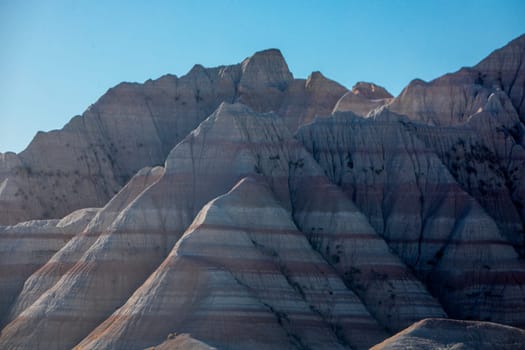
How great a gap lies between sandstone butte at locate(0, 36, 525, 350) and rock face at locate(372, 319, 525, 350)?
0.13 m

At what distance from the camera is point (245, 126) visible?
124 metres

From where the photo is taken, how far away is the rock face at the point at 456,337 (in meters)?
87.8

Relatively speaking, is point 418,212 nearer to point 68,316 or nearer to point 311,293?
point 311,293

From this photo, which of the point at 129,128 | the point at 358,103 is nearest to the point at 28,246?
the point at 129,128

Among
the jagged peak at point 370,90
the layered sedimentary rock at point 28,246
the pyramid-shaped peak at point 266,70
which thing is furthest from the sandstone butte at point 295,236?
the pyramid-shaped peak at point 266,70

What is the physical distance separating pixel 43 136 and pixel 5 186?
29.1ft

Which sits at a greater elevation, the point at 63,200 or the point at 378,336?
the point at 63,200

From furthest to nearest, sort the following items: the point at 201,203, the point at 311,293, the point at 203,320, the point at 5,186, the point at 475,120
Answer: the point at 5,186 < the point at 475,120 < the point at 201,203 < the point at 311,293 < the point at 203,320

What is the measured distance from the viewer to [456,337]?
291ft

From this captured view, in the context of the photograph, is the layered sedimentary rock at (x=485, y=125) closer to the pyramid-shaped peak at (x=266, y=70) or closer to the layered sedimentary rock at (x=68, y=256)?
the pyramid-shaped peak at (x=266, y=70)

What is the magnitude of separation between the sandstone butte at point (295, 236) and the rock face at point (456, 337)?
133 mm

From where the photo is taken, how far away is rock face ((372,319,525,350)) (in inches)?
3455

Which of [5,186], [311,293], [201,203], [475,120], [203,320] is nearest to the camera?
[203,320]

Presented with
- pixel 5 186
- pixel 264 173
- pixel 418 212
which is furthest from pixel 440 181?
pixel 5 186
